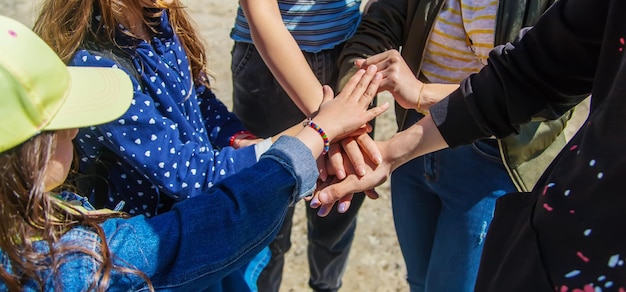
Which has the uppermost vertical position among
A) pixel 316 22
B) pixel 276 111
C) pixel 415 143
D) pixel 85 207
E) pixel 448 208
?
pixel 316 22

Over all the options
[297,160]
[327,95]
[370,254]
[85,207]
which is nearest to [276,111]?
[327,95]

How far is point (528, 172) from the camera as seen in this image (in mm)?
1882

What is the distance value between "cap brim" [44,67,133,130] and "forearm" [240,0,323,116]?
0.66m

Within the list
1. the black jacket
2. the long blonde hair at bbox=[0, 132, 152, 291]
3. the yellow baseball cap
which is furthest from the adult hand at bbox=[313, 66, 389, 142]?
the long blonde hair at bbox=[0, 132, 152, 291]

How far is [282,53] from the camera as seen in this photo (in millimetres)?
2010

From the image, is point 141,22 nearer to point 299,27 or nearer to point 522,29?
point 299,27

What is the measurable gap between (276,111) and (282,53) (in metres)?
0.37

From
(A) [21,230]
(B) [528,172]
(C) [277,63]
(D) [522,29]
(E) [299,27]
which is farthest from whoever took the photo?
(E) [299,27]

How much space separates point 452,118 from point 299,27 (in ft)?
2.33

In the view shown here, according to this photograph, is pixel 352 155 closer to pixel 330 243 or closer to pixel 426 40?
pixel 426 40

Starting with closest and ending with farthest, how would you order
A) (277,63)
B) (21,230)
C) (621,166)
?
(621,166) → (21,230) → (277,63)

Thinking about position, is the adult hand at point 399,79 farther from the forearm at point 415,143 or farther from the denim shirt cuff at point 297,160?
the denim shirt cuff at point 297,160

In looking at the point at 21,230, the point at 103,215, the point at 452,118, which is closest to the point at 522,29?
the point at 452,118

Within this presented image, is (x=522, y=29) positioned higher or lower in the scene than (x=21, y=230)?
higher
